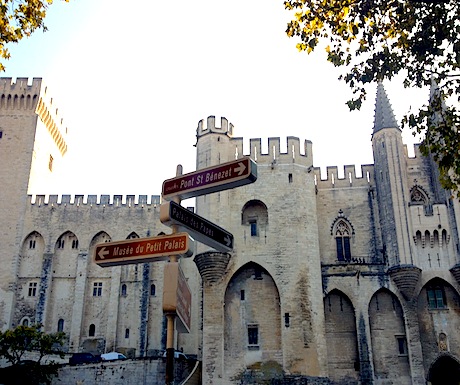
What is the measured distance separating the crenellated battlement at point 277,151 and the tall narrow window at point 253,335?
28.6 feet

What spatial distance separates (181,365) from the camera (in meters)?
28.6

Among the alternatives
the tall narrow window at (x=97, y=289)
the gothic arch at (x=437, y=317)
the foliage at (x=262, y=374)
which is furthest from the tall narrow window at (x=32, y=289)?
the gothic arch at (x=437, y=317)

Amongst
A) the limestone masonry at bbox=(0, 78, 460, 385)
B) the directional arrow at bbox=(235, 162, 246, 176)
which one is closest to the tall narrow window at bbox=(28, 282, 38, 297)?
the limestone masonry at bbox=(0, 78, 460, 385)

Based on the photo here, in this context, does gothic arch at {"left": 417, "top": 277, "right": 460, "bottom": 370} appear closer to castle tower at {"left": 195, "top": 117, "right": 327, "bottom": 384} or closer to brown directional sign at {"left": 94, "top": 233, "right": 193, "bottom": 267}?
castle tower at {"left": 195, "top": 117, "right": 327, "bottom": 384}

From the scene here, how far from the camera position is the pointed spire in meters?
32.2

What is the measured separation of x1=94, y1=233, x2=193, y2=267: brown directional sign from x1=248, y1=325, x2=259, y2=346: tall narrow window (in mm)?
20792

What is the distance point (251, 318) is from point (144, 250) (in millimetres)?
21124

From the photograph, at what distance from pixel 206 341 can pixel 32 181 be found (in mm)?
20427

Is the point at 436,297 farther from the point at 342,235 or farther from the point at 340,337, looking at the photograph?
the point at 342,235

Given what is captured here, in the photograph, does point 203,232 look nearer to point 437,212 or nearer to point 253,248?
point 253,248

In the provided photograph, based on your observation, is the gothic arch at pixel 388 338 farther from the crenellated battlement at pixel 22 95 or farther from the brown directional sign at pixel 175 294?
the crenellated battlement at pixel 22 95

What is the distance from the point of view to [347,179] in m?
33.6

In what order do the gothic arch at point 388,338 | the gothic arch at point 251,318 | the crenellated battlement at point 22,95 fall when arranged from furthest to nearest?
the crenellated battlement at point 22,95 → the gothic arch at point 388,338 → the gothic arch at point 251,318

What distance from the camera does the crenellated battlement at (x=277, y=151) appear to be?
Result: 3116cm
